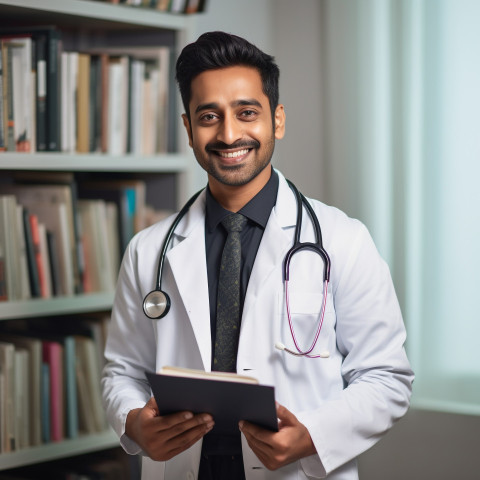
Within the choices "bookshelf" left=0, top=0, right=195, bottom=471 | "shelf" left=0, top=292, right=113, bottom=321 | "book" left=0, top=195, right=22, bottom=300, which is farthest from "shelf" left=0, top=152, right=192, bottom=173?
"shelf" left=0, top=292, right=113, bottom=321

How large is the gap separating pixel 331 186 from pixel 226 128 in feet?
2.97

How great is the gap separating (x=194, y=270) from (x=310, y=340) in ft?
0.97

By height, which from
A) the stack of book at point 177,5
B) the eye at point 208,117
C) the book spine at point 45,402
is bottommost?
the book spine at point 45,402

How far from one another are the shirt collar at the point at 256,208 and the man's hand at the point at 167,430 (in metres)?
0.43

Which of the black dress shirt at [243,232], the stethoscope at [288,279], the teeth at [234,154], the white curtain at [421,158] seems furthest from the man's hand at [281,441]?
the white curtain at [421,158]

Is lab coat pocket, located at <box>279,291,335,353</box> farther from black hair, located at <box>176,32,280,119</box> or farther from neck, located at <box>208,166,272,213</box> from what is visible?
black hair, located at <box>176,32,280,119</box>

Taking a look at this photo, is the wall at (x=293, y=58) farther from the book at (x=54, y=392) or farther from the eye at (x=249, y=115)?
the eye at (x=249, y=115)

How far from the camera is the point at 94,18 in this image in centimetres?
205

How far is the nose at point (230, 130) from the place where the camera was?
4.54 feet

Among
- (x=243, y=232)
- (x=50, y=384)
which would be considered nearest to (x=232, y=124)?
(x=243, y=232)

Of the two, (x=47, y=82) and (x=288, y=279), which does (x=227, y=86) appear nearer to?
(x=288, y=279)

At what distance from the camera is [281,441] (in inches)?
47.6

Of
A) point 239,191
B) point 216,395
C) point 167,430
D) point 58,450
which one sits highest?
point 239,191

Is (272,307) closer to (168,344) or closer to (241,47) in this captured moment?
(168,344)
